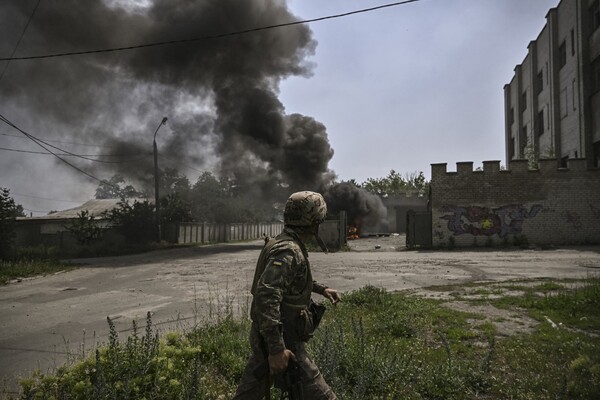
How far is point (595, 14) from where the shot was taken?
65.3 feet

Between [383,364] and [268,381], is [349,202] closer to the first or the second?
[383,364]

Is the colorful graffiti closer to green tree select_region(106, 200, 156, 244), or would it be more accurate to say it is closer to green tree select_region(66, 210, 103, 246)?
green tree select_region(106, 200, 156, 244)

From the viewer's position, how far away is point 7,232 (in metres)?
14.9

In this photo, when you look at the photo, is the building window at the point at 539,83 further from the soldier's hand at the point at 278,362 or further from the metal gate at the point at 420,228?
the soldier's hand at the point at 278,362

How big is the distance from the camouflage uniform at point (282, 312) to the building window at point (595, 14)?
78.1 ft

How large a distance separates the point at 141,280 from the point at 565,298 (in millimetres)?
8988

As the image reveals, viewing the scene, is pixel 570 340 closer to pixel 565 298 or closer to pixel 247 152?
pixel 565 298

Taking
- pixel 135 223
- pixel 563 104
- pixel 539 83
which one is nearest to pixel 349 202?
pixel 563 104

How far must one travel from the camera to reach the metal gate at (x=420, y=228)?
18391mm

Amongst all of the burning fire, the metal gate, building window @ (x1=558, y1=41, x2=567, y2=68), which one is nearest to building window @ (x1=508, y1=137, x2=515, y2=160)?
building window @ (x1=558, y1=41, x2=567, y2=68)

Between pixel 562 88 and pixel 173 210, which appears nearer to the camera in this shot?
pixel 562 88

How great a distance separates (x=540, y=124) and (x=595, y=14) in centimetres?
807

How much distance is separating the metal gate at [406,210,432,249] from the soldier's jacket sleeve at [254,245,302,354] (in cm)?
1690

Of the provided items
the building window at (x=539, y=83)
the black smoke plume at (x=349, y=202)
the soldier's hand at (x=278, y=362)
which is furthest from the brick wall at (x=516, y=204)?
the soldier's hand at (x=278, y=362)
